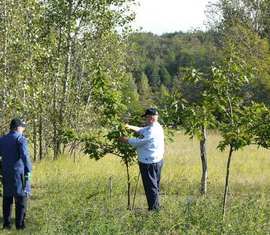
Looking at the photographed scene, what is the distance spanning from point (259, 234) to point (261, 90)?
30825 mm

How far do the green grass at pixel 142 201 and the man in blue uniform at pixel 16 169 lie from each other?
37 cm

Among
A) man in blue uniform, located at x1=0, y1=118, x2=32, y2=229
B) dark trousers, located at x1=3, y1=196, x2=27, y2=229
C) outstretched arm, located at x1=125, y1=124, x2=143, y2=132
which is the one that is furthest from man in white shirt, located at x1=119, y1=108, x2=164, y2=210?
dark trousers, located at x1=3, y1=196, x2=27, y2=229

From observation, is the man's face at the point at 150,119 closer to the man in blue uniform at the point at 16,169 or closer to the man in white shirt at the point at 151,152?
the man in white shirt at the point at 151,152

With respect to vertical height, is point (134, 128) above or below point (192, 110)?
below

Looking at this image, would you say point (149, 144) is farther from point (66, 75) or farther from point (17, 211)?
point (66, 75)

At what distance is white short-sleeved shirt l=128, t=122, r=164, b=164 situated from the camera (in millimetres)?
10453

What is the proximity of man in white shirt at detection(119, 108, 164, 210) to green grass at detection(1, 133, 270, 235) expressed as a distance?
418mm

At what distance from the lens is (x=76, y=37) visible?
2141 centimetres

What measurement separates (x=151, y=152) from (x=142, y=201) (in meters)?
2.68

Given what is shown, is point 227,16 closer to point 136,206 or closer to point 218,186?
point 218,186

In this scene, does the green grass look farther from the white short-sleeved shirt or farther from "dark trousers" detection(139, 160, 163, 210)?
the white short-sleeved shirt

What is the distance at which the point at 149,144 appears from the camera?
413 inches

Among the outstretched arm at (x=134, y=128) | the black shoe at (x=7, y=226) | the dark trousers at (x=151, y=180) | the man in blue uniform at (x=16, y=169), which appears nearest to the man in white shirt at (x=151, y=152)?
the dark trousers at (x=151, y=180)

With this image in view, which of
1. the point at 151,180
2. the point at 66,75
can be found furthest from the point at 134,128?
the point at 66,75
